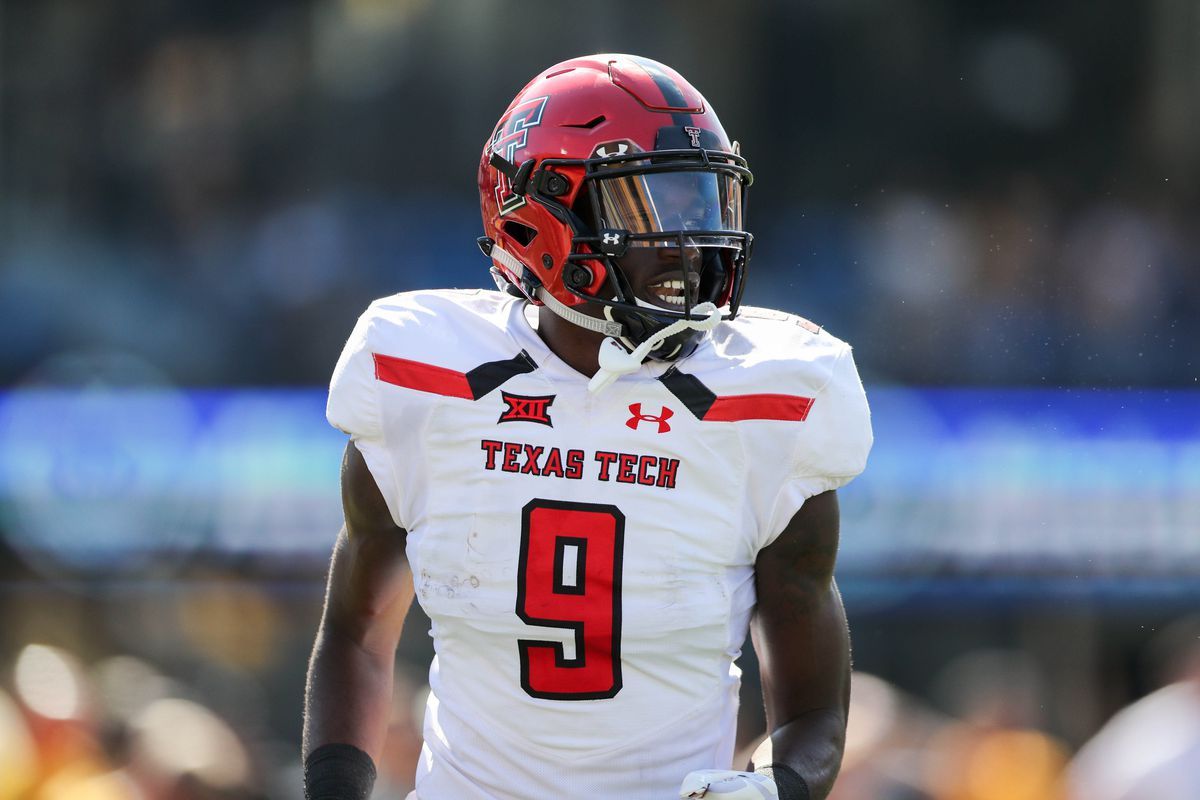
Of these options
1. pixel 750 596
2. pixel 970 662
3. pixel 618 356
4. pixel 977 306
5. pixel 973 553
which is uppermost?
pixel 618 356

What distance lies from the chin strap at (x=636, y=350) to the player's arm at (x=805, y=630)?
293 mm

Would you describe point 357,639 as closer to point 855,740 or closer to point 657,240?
point 657,240

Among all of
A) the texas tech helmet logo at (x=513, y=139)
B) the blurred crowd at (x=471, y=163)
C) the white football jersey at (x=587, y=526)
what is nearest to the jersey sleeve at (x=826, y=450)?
the white football jersey at (x=587, y=526)

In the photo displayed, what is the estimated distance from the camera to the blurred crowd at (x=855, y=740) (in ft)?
12.9

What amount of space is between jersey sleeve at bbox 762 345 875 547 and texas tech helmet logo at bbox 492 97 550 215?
546mm

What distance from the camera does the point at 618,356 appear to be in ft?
6.61

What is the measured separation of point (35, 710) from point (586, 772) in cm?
319

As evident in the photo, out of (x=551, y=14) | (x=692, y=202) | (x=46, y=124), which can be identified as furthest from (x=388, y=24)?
(x=692, y=202)

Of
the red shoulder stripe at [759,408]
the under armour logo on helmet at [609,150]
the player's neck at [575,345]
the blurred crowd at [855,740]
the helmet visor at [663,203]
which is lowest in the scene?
the blurred crowd at [855,740]

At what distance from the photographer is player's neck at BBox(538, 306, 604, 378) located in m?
2.15

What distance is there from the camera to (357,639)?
2275 mm

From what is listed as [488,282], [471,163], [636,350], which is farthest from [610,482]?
[471,163]

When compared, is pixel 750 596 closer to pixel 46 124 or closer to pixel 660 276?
pixel 660 276

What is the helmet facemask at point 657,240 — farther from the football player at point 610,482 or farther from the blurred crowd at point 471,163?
the blurred crowd at point 471,163
